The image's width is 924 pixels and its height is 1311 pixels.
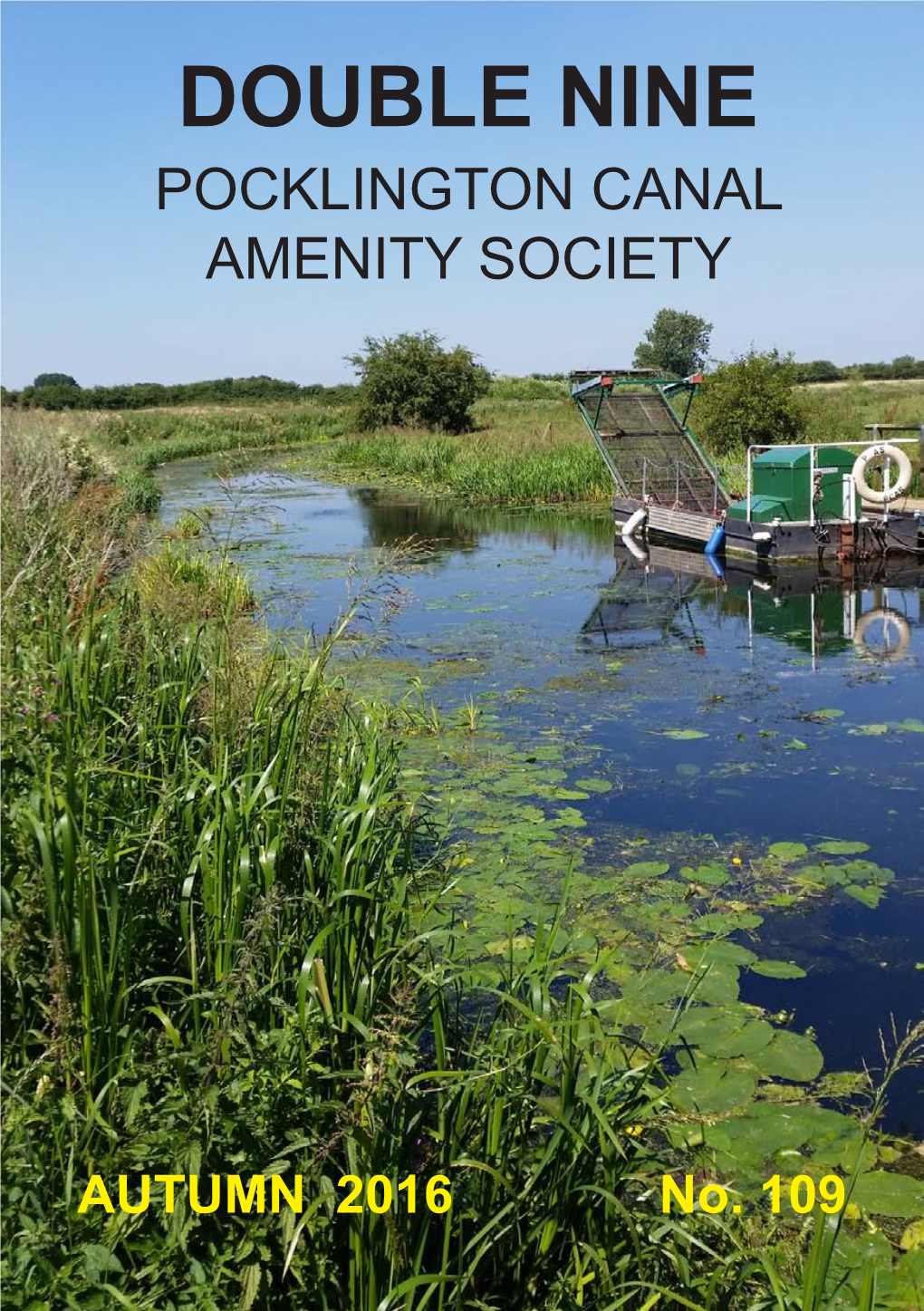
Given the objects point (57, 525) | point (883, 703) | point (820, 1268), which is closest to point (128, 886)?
point (820, 1268)

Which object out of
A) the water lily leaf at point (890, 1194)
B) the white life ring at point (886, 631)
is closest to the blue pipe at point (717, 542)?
the white life ring at point (886, 631)

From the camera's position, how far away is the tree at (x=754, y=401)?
21.2 m

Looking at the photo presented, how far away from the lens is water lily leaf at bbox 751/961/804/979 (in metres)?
4.32

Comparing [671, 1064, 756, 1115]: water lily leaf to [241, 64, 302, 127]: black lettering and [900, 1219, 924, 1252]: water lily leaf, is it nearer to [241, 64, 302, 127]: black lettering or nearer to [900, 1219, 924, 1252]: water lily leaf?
[900, 1219, 924, 1252]: water lily leaf

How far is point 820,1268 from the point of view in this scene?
6.77ft

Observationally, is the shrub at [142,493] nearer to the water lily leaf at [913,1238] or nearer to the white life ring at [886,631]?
the white life ring at [886,631]

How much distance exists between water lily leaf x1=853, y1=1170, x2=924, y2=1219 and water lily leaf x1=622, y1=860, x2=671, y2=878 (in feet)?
7.11

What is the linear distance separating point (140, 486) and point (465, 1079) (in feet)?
55.3

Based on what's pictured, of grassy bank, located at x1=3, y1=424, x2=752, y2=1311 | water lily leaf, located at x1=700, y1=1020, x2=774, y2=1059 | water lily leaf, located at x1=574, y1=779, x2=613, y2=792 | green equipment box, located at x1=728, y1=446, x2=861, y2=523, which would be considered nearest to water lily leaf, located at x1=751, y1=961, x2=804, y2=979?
water lily leaf, located at x1=700, y1=1020, x2=774, y2=1059

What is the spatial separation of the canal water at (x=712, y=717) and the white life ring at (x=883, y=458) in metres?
0.97

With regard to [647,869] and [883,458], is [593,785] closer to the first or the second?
[647,869]

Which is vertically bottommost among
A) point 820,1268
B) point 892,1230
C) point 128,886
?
point 892,1230

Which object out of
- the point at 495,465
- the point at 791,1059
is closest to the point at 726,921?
the point at 791,1059

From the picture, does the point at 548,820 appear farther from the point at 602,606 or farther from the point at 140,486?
the point at 140,486
